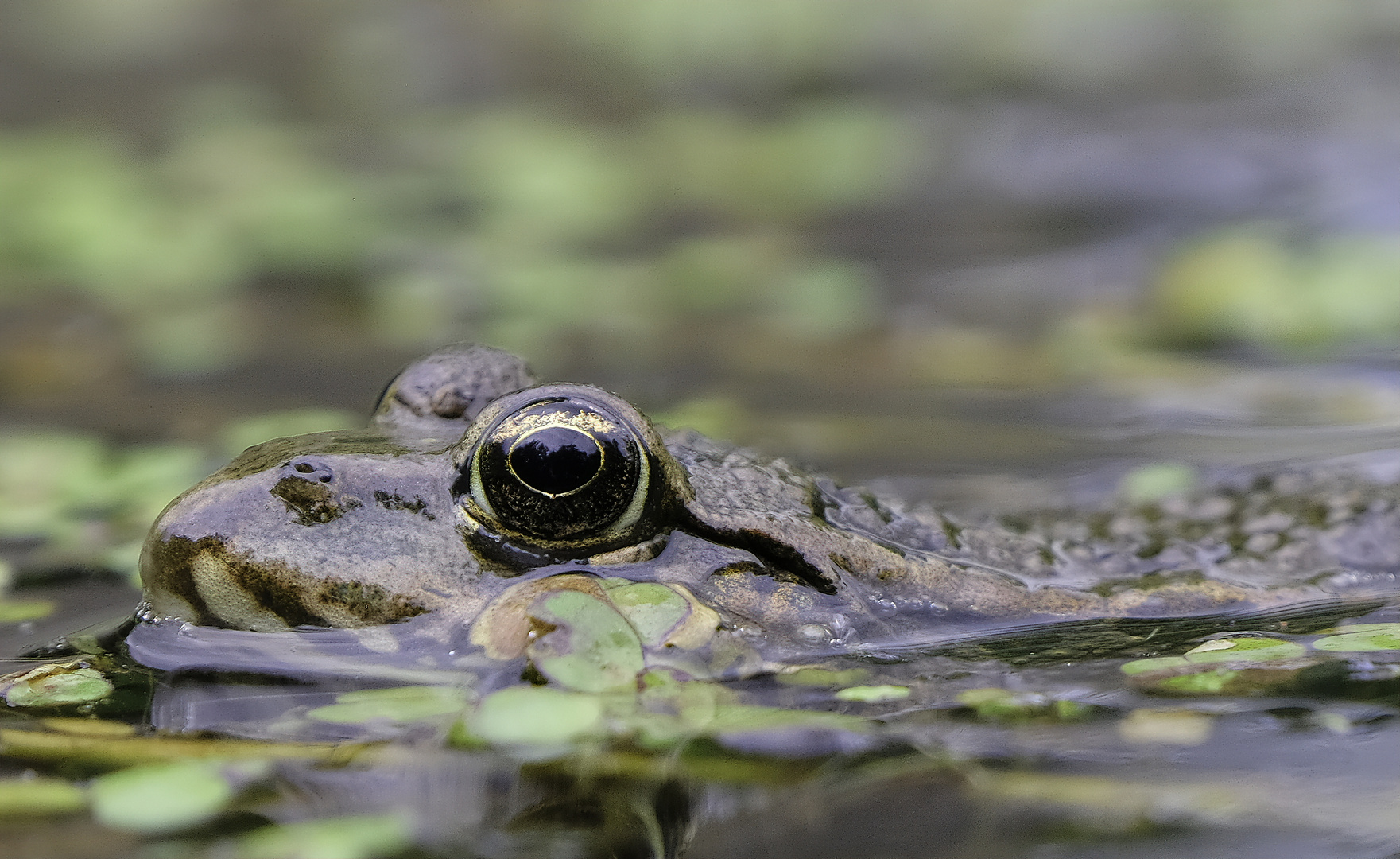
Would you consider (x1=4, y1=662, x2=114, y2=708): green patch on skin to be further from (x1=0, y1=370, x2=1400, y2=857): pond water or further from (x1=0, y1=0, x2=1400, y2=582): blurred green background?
(x1=0, y1=0, x2=1400, y2=582): blurred green background

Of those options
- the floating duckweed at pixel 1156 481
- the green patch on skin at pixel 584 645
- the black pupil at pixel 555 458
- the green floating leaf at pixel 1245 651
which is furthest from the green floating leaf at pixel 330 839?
the floating duckweed at pixel 1156 481

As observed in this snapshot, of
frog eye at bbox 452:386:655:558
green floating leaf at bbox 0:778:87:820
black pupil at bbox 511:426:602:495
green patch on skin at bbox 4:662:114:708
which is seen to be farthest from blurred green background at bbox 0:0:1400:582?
black pupil at bbox 511:426:602:495

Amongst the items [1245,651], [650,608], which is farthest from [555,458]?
[1245,651]

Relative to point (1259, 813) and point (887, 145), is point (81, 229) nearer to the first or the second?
point (887, 145)

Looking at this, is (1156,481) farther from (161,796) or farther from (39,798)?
(39,798)

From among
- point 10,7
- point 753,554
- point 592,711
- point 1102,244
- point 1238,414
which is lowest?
point 592,711

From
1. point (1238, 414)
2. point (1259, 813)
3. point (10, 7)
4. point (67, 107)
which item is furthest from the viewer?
point (10, 7)

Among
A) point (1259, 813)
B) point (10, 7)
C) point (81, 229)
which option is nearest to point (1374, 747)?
point (1259, 813)
